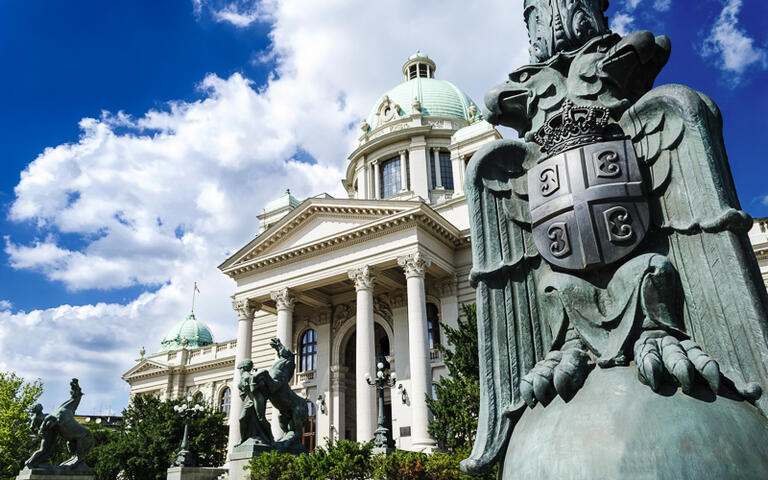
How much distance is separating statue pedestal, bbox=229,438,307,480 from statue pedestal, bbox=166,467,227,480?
6.09 metres

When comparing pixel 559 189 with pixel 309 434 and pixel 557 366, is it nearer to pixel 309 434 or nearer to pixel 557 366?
pixel 557 366

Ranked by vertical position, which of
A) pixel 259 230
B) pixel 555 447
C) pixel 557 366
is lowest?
pixel 555 447

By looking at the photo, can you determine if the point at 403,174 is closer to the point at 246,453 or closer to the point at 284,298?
the point at 284,298

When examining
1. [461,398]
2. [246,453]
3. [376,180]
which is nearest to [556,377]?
[246,453]

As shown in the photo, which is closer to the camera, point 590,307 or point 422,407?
point 590,307

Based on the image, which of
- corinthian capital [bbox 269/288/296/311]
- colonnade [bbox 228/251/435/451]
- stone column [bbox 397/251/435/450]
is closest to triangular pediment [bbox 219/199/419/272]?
corinthian capital [bbox 269/288/296/311]

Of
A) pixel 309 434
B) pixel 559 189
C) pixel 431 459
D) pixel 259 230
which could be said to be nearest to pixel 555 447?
pixel 559 189

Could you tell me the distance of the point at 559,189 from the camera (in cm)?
363

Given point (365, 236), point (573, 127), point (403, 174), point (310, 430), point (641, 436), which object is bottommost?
point (641, 436)

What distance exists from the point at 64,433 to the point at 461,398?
469 inches

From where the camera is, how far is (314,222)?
1246 inches

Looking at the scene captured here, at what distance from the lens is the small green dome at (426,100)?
47.2 metres

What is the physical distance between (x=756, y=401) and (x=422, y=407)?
74.1 feet

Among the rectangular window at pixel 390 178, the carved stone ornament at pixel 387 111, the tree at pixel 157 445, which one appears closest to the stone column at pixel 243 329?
the tree at pixel 157 445
